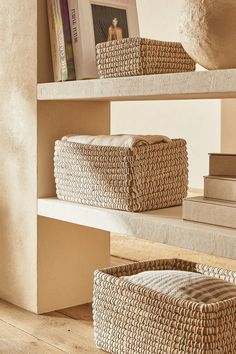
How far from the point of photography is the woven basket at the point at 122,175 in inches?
61.7

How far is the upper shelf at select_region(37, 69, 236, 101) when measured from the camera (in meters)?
1.26

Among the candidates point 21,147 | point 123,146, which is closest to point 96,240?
point 21,147

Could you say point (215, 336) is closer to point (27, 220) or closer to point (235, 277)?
point (235, 277)

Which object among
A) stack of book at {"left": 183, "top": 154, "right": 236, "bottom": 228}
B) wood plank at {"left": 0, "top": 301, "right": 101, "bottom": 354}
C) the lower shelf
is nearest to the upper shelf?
stack of book at {"left": 183, "top": 154, "right": 236, "bottom": 228}

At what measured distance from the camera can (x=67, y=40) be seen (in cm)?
178

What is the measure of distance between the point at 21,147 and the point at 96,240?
1.23 feet

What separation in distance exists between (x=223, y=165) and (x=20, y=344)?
0.67 meters

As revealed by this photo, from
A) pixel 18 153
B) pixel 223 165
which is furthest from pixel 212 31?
pixel 18 153

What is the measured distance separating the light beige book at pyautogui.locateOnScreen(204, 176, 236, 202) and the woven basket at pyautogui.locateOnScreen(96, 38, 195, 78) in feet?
0.99

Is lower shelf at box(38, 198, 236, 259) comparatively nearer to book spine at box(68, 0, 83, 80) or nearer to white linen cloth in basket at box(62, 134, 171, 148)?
white linen cloth in basket at box(62, 134, 171, 148)

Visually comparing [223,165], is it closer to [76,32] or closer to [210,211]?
[210,211]

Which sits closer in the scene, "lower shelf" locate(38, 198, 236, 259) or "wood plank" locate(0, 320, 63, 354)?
"lower shelf" locate(38, 198, 236, 259)

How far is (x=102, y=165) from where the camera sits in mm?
1633

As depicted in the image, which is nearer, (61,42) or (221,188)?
(221,188)
